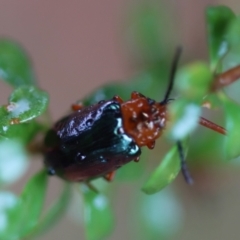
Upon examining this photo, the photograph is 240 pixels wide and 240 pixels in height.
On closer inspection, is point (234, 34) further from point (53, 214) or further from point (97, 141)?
point (53, 214)

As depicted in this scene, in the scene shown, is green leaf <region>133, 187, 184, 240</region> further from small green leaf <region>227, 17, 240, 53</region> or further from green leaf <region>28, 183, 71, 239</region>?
small green leaf <region>227, 17, 240, 53</region>

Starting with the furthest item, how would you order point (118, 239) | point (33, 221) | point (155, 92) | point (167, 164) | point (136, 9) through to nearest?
point (118, 239) → point (136, 9) → point (155, 92) → point (33, 221) → point (167, 164)

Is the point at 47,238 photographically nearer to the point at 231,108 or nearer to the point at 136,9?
the point at 136,9

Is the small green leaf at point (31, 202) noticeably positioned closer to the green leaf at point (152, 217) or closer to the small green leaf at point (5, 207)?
the small green leaf at point (5, 207)

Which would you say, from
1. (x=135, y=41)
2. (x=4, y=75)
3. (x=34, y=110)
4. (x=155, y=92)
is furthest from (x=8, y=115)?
(x=135, y=41)

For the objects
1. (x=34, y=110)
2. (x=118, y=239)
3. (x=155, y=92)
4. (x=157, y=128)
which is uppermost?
(x=34, y=110)

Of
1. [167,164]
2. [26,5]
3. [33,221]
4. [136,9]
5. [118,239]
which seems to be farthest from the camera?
[26,5]

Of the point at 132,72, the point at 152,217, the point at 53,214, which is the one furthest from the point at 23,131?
the point at 132,72
